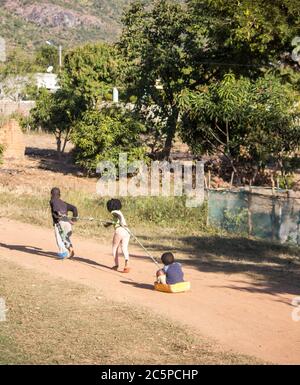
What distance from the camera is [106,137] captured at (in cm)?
2644

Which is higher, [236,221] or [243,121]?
[243,121]

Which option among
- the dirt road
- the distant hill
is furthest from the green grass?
the distant hill

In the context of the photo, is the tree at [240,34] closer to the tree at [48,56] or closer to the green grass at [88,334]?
the green grass at [88,334]

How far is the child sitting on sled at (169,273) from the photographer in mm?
10844

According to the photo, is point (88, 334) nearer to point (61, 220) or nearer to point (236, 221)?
point (61, 220)

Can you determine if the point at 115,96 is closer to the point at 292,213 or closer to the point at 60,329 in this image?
the point at 292,213

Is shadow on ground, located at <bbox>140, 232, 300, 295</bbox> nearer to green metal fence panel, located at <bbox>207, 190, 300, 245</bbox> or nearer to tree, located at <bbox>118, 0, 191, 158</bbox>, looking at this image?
green metal fence panel, located at <bbox>207, 190, 300, 245</bbox>

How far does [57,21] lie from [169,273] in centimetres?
8525

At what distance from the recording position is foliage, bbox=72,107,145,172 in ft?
87.3

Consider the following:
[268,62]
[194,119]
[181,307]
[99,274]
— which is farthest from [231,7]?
[181,307]

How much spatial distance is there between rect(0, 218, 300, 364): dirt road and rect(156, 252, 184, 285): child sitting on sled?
0.23 metres

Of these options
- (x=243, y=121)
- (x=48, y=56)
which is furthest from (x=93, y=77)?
(x=48, y=56)

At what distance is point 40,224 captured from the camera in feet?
60.3

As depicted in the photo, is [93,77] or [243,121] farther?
[93,77]
